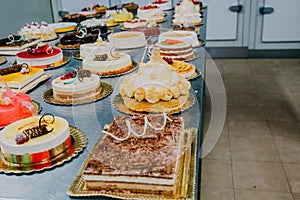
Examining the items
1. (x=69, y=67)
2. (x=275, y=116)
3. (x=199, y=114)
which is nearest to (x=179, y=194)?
(x=199, y=114)

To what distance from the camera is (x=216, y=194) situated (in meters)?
2.15

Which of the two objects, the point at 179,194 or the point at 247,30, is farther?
the point at 247,30

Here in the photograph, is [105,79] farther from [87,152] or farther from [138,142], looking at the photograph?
[138,142]

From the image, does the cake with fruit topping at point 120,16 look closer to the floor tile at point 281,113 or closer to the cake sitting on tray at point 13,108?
the floor tile at point 281,113

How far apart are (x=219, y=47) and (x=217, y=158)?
2.90 metres

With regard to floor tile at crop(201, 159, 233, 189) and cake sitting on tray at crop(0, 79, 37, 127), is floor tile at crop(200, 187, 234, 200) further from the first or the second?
cake sitting on tray at crop(0, 79, 37, 127)

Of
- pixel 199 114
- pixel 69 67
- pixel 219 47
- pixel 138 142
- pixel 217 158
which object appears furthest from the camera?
pixel 219 47

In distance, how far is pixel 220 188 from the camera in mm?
2199

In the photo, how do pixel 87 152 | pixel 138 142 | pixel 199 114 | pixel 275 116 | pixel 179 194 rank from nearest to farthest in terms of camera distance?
pixel 179 194, pixel 138 142, pixel 87 152, pixel 199 114, pixel 275 116

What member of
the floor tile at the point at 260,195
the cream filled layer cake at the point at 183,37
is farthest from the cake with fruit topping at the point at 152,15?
the floor tile at the point at 260,195

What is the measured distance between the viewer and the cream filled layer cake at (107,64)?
1913mm

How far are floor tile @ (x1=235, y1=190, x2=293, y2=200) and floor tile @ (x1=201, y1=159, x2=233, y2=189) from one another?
0.10 m

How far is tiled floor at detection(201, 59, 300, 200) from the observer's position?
2.18 meters

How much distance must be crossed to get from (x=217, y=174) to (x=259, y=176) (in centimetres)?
26
